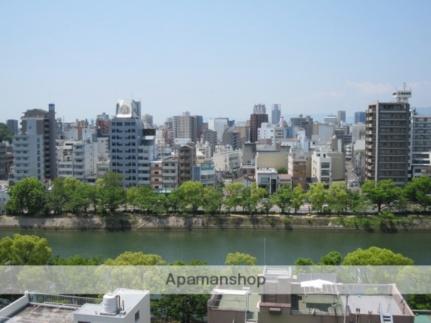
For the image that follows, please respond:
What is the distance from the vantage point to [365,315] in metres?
2.68

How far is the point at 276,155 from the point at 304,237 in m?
5.33

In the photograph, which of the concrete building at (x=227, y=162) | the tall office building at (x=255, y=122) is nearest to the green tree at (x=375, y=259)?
the concrete building at (x=227, y=162)

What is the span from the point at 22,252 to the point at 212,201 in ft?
15.3

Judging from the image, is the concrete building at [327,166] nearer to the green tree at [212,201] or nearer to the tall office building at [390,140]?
the tall office building at [390,140]

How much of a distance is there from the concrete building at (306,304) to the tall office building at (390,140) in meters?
7.92

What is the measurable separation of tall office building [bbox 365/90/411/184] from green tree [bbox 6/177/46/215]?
628 centimetres

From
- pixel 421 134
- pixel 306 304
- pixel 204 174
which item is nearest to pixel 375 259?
pixel 306 304

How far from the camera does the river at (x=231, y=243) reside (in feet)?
23.0

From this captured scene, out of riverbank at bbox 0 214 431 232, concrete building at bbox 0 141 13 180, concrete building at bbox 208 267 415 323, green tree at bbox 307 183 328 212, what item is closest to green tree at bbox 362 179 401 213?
riverbank at bbox 0 214 431 232

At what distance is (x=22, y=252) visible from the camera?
4723mm

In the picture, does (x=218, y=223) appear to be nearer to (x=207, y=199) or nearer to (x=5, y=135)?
(x=207, y=199)

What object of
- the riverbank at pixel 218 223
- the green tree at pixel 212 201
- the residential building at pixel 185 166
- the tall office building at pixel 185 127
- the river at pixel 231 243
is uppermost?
the tall office building at pixel 185 127

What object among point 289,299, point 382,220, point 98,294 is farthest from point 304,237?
point 289,299

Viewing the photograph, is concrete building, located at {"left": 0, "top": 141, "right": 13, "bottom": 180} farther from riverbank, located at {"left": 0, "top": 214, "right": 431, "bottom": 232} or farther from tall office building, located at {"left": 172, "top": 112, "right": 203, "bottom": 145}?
tall office building, located at {"left": 172, "top": 112, "right": 203, "bottom": 145}
